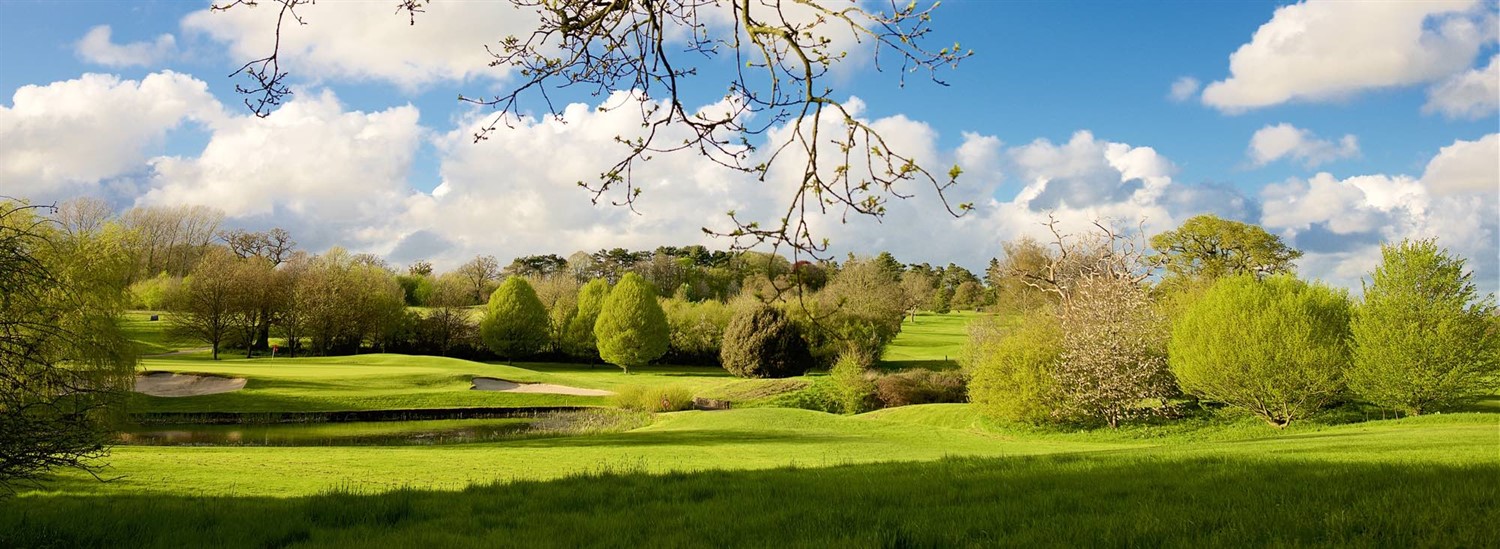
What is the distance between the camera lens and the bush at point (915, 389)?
3825cm

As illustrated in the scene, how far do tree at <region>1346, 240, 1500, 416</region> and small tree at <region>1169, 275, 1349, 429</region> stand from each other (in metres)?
0.95

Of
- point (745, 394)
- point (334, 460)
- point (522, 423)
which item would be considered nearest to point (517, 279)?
point (745, 394)

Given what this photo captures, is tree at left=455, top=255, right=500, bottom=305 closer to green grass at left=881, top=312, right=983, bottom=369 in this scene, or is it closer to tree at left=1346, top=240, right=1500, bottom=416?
green grass at left=881, top=312, right=983, bottom=369

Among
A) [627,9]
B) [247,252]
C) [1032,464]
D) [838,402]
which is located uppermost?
[247,252]

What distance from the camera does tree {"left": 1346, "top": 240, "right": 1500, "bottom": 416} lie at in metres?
23.0

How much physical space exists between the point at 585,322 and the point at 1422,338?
48.3 metres

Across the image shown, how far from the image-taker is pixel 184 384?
3503 centimetres

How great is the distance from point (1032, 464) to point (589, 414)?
28.1m

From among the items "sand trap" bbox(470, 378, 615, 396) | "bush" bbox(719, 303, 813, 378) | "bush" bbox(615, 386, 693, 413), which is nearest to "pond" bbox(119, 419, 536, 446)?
"bush" bbox(615, 386, 693, 413)

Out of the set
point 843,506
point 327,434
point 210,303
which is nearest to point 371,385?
point 327,434

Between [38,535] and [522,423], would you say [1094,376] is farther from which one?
[38,535]

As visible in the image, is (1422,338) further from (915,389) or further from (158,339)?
(158,339)

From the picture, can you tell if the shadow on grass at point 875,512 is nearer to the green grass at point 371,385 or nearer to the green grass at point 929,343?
the green grass at point 371,385

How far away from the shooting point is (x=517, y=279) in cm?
5753
